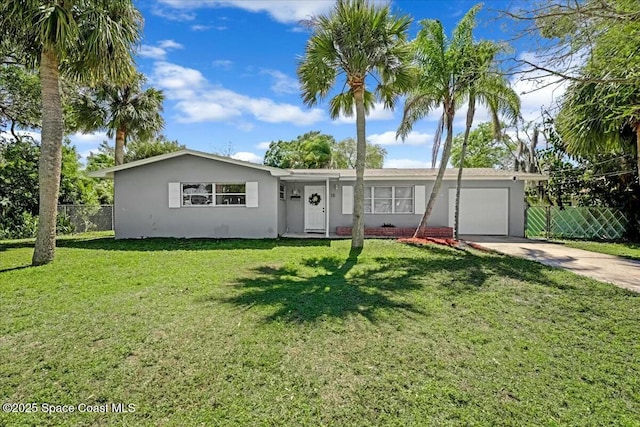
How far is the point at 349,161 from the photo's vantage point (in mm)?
42750

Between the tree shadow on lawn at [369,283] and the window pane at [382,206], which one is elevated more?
the window pane at [382,206]

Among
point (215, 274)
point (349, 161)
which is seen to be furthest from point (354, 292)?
point (349, 161)

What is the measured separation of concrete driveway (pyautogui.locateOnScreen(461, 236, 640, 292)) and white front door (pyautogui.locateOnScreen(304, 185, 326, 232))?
244 inches

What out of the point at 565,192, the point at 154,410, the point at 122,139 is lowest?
the point at 154,410

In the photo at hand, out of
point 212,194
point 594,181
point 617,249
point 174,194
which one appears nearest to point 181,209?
point 174,194

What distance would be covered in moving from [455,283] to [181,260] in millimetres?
6466

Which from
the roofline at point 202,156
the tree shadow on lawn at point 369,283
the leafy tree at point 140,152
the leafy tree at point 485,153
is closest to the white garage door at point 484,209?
the tree shadow on lawn at point 369,283

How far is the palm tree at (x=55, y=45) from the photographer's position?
7871 mm

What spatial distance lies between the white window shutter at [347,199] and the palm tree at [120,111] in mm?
10497

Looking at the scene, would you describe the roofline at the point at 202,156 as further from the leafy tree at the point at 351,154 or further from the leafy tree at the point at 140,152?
the leafy tree at the point at 351,154

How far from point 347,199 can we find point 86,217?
12954 mm

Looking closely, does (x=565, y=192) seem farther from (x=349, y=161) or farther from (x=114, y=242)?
(x=349, y=161)

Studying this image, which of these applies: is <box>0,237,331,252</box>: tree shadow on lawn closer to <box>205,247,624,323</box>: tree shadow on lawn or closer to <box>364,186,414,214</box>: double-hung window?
<box>205,247,624,323</box>: tree shadow on lawn

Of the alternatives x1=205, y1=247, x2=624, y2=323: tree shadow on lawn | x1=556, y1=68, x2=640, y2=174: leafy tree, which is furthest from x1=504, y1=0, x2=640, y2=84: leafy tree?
x1=205, y1=247, x2=624, y2=323: tree shadow on lawn
